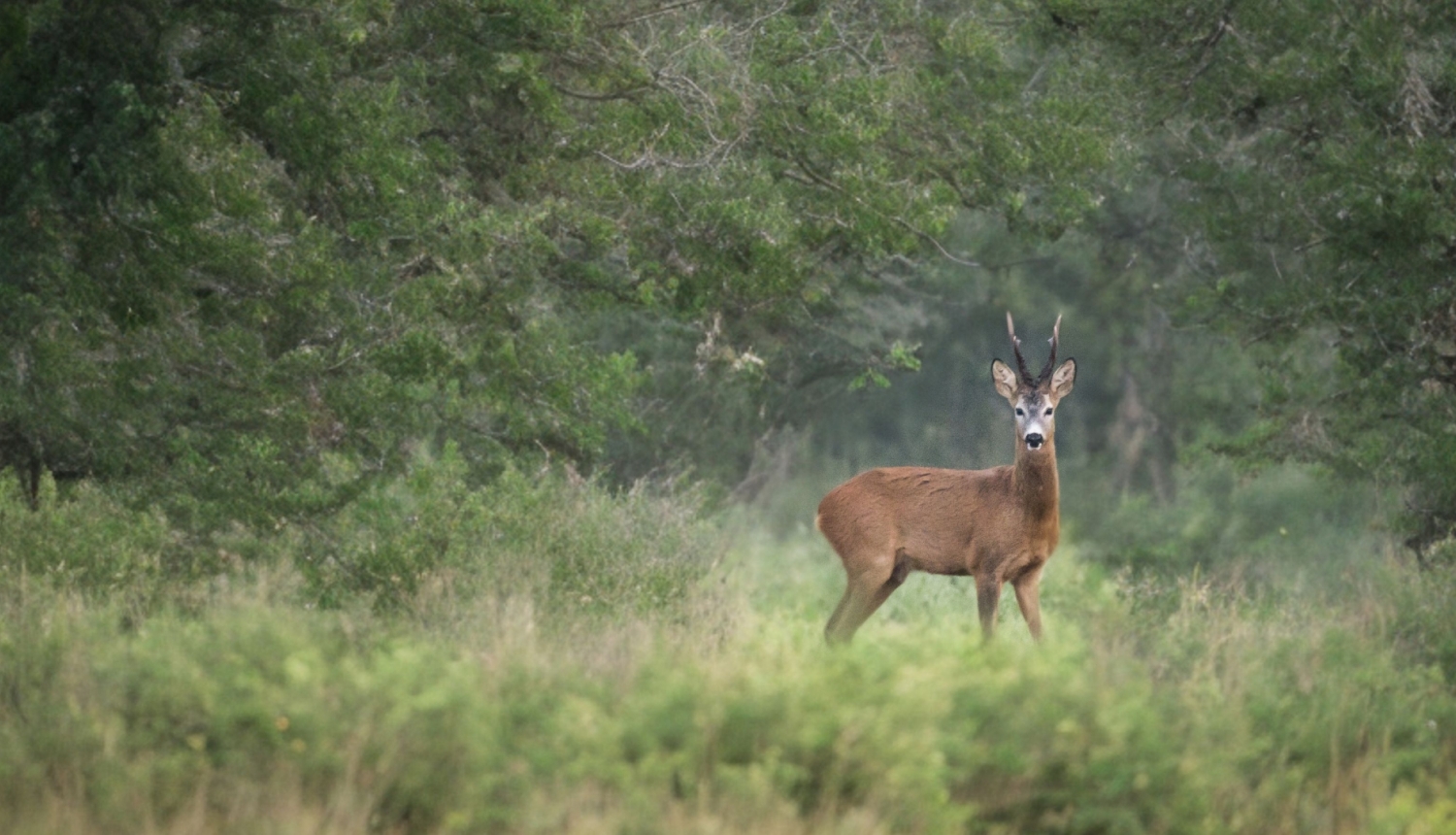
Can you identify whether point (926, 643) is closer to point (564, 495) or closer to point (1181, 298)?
point (564, 495)

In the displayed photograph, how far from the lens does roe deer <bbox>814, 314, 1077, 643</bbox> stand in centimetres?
1193

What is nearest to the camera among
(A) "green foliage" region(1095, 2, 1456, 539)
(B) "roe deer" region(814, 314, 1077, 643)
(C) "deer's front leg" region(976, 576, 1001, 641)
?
(C) "deer's front leg" region(976, 576, 1001, 641)

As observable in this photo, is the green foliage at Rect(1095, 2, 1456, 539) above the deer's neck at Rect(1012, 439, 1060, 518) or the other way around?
above

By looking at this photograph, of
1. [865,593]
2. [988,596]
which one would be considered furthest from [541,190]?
[988,596]

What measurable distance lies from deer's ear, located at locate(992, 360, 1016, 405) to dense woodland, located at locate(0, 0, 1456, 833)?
1.24 m

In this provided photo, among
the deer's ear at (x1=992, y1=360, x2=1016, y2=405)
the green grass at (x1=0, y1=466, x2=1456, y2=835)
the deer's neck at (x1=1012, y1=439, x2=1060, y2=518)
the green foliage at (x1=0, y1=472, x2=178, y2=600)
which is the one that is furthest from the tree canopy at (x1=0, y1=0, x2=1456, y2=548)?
the green grass at (x1=0, y1=466, x2=1456, y2=835)

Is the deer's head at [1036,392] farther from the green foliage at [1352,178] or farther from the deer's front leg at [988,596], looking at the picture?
the green foliage at [1352,178]

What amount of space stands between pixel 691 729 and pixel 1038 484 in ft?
16.3

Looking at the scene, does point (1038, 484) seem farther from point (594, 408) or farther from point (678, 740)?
point (678, 740)

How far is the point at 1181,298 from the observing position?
2359 cm

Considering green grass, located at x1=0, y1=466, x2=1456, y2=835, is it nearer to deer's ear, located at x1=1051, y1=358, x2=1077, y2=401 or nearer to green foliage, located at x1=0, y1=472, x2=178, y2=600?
green foliage, located at x1=0, y1=472, x2=178, y2=600

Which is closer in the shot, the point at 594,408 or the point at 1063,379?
the point at 1063,379

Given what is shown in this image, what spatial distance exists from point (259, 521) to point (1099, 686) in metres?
6.37

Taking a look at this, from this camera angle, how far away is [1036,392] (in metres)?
11.9
